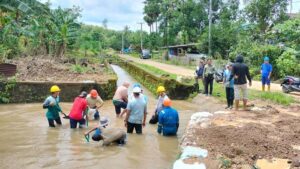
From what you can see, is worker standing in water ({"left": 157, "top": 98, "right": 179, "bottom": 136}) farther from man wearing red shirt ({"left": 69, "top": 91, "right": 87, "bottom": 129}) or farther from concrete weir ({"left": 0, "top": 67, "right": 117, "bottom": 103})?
concrete weir ({"left": 0, "top": 67, "right": 117, "bottom": 103})

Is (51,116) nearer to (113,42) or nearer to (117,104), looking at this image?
(117,104)

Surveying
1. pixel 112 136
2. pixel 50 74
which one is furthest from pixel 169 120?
pixel 50 74

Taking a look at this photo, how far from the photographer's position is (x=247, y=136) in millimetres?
8586

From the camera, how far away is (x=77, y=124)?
12438mm

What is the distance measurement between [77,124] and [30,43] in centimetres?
2276

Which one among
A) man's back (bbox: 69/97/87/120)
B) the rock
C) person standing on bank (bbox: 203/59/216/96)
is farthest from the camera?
person standing on bank (bbox: 203/59/216/96)

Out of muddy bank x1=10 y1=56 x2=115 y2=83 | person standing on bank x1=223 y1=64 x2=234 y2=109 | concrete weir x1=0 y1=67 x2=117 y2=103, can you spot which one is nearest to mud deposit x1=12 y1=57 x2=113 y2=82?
muddy bank x1=10 y1=56 x2=115 y2=83

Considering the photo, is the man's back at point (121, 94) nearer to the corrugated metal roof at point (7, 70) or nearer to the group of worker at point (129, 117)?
the group of worker at point (129, 117)

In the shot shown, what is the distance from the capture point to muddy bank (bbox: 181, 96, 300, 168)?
7.31 meters

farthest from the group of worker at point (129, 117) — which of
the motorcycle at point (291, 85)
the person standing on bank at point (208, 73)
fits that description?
the motorcycle at point (291, 85)

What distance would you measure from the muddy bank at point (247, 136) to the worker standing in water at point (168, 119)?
0.63 meters

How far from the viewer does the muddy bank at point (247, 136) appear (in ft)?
24.0

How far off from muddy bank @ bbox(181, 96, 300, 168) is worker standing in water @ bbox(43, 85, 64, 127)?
4.17 meters

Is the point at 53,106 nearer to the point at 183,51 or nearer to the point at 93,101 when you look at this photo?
the point at 93,101
